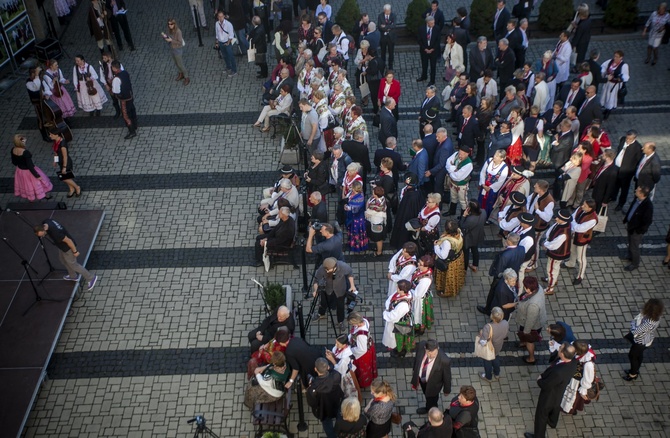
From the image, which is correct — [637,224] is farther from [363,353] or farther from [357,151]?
[363,353]

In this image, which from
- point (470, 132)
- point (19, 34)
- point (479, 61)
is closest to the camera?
point (470, 132)

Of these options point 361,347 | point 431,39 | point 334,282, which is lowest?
point 361,347

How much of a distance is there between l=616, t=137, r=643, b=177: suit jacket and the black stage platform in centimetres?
1050

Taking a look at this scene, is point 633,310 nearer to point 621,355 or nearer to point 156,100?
point 621,355

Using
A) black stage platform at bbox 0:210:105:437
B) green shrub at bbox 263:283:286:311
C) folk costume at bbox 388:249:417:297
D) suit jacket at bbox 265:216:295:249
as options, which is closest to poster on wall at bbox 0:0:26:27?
black stage platform at bbox 0:210:105:437

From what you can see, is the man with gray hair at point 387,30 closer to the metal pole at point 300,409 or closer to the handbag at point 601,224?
the handbag at point 601,224

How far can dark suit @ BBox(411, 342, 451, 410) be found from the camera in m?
9.66

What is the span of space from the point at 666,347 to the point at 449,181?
15.8 ft

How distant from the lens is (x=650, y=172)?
1315 cm

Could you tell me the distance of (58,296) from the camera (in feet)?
41.1

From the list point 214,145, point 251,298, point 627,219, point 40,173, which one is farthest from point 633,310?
point 40,173

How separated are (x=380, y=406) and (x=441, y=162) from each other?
600cm

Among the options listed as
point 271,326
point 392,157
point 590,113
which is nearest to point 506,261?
point 392,157

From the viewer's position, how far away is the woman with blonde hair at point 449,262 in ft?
37.9
